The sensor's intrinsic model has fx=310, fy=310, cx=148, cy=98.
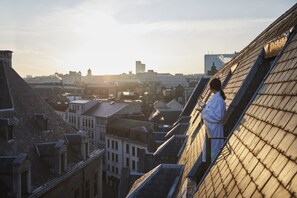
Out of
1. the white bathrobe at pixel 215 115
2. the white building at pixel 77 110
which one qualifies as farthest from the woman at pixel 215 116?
the white building at pixel 77 110

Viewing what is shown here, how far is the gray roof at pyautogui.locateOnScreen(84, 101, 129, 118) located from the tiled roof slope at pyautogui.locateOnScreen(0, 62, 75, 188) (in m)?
26.6

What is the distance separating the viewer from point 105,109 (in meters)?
54.0

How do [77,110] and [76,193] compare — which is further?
[77,110]

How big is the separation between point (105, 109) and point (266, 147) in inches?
2012

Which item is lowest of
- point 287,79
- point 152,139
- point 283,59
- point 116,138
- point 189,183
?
point 116,138

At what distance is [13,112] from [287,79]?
748 inches

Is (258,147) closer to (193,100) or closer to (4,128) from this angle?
(4,128)

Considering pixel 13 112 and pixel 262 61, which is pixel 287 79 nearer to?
pixel 262 61

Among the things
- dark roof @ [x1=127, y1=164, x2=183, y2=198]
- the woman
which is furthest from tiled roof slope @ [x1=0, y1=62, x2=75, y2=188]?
the woman

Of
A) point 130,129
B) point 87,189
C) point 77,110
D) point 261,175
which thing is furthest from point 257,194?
point 77,110

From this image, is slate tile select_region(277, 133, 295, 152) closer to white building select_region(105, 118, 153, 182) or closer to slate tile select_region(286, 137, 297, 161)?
slate tile select_region(286, 137, 297, 161)

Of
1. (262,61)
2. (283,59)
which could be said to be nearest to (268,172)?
(283,59)

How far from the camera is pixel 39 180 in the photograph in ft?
A: 58.3

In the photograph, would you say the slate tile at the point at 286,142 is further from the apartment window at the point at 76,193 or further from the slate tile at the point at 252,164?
the apartment window at the point at 76,193
